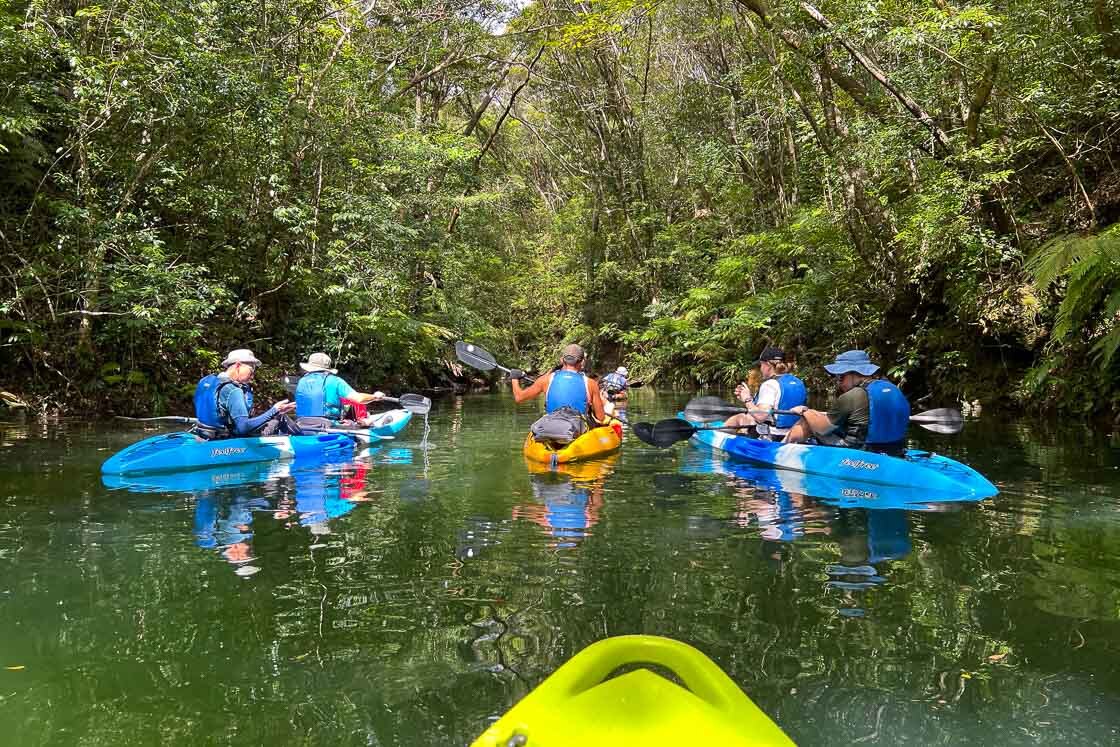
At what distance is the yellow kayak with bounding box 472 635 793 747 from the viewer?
57.4 inches

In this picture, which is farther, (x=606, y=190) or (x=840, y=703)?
(x=606, y=190)

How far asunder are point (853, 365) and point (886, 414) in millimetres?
533

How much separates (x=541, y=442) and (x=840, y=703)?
5.42 m

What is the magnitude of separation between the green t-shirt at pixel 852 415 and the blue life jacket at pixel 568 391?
2647mm

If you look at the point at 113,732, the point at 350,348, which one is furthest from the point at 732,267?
the point at 113,732

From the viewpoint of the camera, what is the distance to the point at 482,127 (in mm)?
23703

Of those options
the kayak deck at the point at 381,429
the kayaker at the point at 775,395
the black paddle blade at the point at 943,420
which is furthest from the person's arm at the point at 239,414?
the black paddle blade at the point at 943,420

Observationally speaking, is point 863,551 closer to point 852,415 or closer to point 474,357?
point 852,415

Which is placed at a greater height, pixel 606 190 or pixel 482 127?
pixel 482 127

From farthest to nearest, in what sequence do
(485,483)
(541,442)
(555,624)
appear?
(541,442) → (485,483) → (555,624)

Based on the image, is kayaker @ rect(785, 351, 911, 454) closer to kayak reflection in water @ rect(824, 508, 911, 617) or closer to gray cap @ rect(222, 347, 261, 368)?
kayak reflection in water @ rect(824, 508, 911, 617)

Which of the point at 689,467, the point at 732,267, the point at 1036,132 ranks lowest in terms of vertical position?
the point at 689,467

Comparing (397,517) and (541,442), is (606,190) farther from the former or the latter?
(397,517)

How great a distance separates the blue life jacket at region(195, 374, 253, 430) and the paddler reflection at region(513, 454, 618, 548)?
3354mm
